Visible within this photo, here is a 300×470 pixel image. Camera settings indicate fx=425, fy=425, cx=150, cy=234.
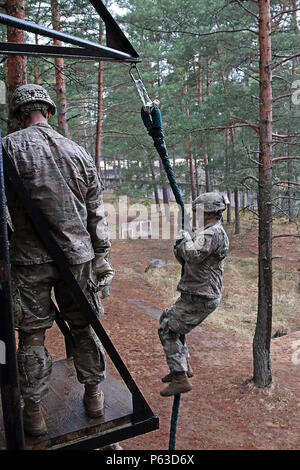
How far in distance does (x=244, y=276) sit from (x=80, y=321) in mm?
14479

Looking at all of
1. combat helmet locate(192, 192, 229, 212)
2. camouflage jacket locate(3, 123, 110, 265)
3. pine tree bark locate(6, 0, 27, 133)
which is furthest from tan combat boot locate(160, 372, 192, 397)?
pine tree bark locate(6, 0, 27, 133)

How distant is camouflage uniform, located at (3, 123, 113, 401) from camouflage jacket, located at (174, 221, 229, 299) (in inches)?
41.2

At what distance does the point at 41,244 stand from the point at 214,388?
630 cm

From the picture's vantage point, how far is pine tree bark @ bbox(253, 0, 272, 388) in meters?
7.31

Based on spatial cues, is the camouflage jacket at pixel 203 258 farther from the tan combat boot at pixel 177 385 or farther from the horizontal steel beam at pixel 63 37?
the horizontal steel beam at pixel 63 37

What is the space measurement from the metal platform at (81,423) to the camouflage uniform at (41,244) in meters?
0.27

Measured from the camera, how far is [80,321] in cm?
264

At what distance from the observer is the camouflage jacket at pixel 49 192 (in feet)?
7.93

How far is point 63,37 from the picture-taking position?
2.33 metres

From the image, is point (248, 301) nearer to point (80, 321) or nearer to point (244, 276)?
point (244, 276)

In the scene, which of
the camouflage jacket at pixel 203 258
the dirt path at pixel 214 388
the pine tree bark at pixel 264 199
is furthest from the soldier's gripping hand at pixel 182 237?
the pine tree bark at pixel 264 199

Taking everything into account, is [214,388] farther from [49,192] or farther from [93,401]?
[49,192]

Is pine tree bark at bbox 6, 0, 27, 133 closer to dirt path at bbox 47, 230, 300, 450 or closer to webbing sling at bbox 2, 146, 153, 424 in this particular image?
webbing sling at bbox 2, 146, 153, 424
